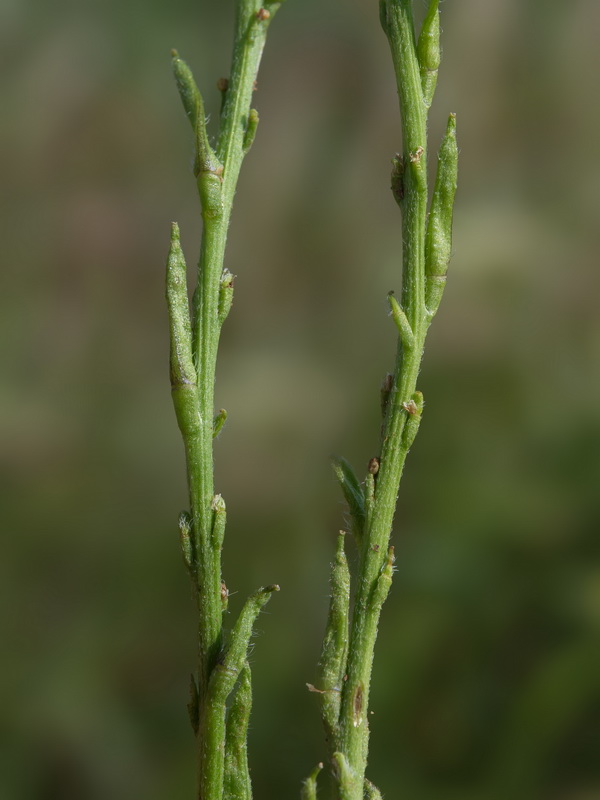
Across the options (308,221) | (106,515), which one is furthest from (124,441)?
(308,221)

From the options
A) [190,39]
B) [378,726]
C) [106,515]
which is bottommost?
[378,726]

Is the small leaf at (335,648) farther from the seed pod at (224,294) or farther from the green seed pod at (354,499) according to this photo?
the seed pod at (224,294)

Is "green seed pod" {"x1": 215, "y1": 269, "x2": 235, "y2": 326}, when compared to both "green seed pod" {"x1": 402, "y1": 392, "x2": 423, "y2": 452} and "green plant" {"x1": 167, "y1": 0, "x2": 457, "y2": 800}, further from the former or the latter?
"green seed pod" {"x1": 402, "y1": 392, "x2": 423, "y2": 452}

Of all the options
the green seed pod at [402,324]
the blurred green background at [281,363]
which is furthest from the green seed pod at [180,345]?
the blurred green background at [281,363]

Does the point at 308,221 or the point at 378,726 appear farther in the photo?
the point at 308,221

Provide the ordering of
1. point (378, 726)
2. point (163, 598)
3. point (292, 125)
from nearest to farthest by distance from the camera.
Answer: point (378, 726) < point (163, 598) < point (292, 125)

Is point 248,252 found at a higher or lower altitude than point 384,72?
lower

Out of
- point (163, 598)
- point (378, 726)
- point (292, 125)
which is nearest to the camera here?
point (378, 726)

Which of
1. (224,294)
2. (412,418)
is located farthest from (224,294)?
(412,418)

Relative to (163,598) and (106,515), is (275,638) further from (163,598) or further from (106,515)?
(106,515)
